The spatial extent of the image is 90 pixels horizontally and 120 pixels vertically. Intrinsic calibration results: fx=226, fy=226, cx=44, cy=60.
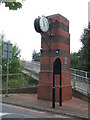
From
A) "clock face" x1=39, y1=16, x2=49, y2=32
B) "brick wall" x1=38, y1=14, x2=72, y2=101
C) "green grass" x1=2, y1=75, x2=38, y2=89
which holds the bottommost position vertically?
"green grass" x1=2, y1=75, x2=38, y2=89

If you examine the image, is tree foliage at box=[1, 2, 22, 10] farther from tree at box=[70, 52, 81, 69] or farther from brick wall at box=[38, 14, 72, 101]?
tree at box=[70, 52, 81, 69]

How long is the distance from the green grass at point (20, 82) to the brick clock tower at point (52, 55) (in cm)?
371

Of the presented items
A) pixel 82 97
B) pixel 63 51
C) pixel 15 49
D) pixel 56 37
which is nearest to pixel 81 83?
pixel 82 97

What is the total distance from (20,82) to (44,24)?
645 cm

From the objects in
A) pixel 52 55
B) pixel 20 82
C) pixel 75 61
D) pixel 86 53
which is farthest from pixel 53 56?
pixel 75 61

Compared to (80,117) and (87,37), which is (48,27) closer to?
(87,37)

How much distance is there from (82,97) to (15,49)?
11680 millimetres

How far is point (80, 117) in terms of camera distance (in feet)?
31.0

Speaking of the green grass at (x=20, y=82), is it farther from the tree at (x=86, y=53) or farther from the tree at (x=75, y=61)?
the tree at (x=75, y=61)

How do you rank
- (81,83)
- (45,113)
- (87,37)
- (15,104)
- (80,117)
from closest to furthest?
(80,117)
(45,113)
(15,104)
(81,83)
(87,37)

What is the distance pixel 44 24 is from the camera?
14.2 meters

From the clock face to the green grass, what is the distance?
561 cm

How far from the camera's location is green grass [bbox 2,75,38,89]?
18059 mm

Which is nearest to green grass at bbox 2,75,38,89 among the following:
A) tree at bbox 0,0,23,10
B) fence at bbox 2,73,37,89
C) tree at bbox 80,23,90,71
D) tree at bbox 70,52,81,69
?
fence at bbox 2,73,37,89
